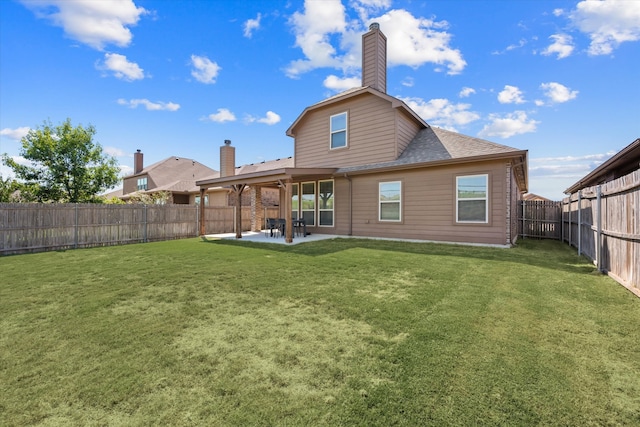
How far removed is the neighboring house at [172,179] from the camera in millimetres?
22375

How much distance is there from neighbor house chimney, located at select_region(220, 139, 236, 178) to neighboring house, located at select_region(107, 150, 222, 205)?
3.83 m

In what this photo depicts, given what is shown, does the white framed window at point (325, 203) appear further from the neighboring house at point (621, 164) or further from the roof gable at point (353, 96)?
the neighboring house at point (621, 164)

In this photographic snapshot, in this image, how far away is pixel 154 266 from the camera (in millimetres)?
6395

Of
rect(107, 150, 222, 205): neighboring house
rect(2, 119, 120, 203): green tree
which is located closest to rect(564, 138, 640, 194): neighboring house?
rect(107, 150, 222, 205): neighboring house

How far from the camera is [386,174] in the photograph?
10695 millimetres

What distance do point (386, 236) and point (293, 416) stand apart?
9265 mm

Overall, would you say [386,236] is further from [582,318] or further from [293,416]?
[293,416]

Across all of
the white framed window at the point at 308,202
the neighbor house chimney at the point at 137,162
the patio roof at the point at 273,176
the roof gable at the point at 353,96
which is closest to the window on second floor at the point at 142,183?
the neighbor house chimney at the point at 137,162

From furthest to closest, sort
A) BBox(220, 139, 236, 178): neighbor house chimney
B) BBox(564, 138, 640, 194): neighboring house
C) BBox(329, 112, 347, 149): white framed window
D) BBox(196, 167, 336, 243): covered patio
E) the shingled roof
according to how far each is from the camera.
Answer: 1. BBox(220, 139, 236, 178): neighbor house chimney
2. BBox(329, 112, 347, 149): white framed window
3. BBox(196, 167, 336, 243): covered patio
4. the shingled roof
5. BBox(564, 138, 640, 194): neighboring house

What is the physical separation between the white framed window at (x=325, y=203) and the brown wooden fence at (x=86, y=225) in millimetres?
6212

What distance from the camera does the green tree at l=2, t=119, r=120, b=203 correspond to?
16328mm

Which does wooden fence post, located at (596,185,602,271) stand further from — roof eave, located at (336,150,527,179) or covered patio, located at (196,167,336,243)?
covered patio, located at (196,167,336,243)

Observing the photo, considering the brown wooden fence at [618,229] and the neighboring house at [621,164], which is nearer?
the brown wooden fence at [618,229]

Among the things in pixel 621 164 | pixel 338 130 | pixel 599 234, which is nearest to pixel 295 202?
pixel 338 130
